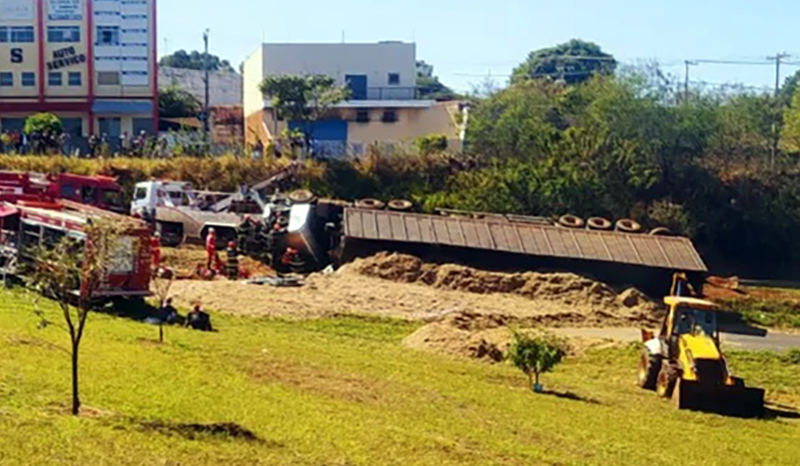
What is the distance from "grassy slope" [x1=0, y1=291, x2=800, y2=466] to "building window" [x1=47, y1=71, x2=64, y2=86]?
4447 centimetres

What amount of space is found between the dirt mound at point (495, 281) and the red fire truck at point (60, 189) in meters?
9.89

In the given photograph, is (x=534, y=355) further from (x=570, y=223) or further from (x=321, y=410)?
(x=570, y=223)

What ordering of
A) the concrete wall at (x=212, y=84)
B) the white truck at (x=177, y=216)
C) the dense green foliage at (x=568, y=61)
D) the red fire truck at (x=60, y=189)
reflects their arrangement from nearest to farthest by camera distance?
1. the red fire truck at (x=60, y=189)
2. the white truck at (x=177, y=216)
3. the concrete wall at (x=212, y=84)
4. the dense green foliage at (x=568, y=61)

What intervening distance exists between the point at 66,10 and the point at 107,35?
267 cm

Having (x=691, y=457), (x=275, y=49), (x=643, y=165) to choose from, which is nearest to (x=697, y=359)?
(x=691, y=457)

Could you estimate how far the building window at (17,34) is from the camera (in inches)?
2729

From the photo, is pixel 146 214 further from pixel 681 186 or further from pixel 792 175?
pixel 792 175

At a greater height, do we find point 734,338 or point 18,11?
point 18,11

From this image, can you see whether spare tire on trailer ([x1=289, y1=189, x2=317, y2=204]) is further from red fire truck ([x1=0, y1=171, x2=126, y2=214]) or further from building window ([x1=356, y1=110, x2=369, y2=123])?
building window ([x1=356, y1=110, x2=369, y2=123])

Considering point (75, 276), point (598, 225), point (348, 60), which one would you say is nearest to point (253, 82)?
point (348, 60)

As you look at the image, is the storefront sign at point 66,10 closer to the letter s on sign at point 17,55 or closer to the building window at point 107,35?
the building window at point 107,35

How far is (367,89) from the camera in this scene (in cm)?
7400

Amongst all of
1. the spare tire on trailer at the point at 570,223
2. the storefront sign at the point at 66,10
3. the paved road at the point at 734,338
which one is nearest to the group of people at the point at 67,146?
the storefront sign at the point at 66,10

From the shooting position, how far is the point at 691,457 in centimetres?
1830
